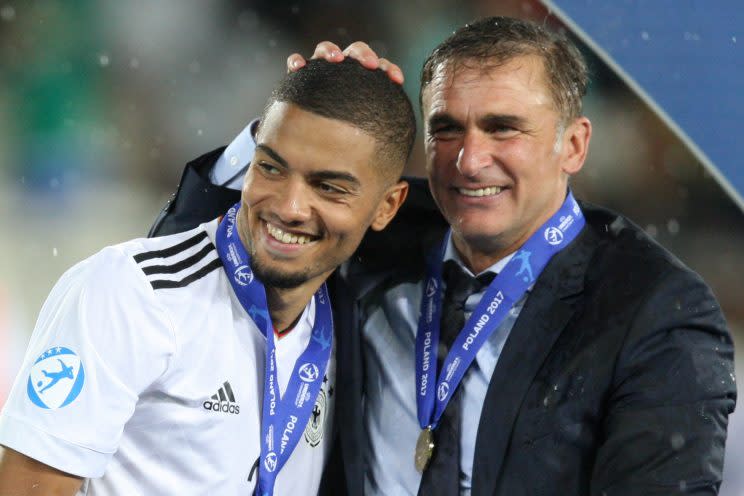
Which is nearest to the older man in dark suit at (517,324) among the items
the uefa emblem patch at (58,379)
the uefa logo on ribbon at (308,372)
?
the uefa logo on ribbon at (308,372)

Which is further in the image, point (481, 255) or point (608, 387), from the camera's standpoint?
point (481, 255)

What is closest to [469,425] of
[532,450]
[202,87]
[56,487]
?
[532,450]

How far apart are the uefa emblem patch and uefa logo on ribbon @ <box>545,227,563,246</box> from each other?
1.02 metres

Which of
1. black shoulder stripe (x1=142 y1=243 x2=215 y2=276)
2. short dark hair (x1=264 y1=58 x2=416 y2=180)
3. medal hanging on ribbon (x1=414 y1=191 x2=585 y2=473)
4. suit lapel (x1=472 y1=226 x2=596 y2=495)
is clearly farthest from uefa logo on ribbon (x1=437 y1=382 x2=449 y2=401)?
black shoulder stripe (x1=142 y1=243 x2=215 y2=276)

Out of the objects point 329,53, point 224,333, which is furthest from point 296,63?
point 224,333

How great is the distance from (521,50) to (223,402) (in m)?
1.03

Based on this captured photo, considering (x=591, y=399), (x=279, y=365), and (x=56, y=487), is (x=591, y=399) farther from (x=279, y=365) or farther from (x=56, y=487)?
(x=56, y=487)

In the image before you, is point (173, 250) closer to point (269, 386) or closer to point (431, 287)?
point (269, 386)

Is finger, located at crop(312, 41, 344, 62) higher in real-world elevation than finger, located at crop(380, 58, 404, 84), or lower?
higher

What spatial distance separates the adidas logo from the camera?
1.82 meters

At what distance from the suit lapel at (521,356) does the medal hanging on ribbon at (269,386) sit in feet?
1.23

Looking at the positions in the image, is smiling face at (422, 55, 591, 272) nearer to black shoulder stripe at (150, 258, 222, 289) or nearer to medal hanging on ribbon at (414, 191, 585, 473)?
medal hanging on ribbon at (414, 191, 585, 473)

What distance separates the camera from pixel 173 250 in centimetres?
188

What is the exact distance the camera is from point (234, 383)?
187 cm
